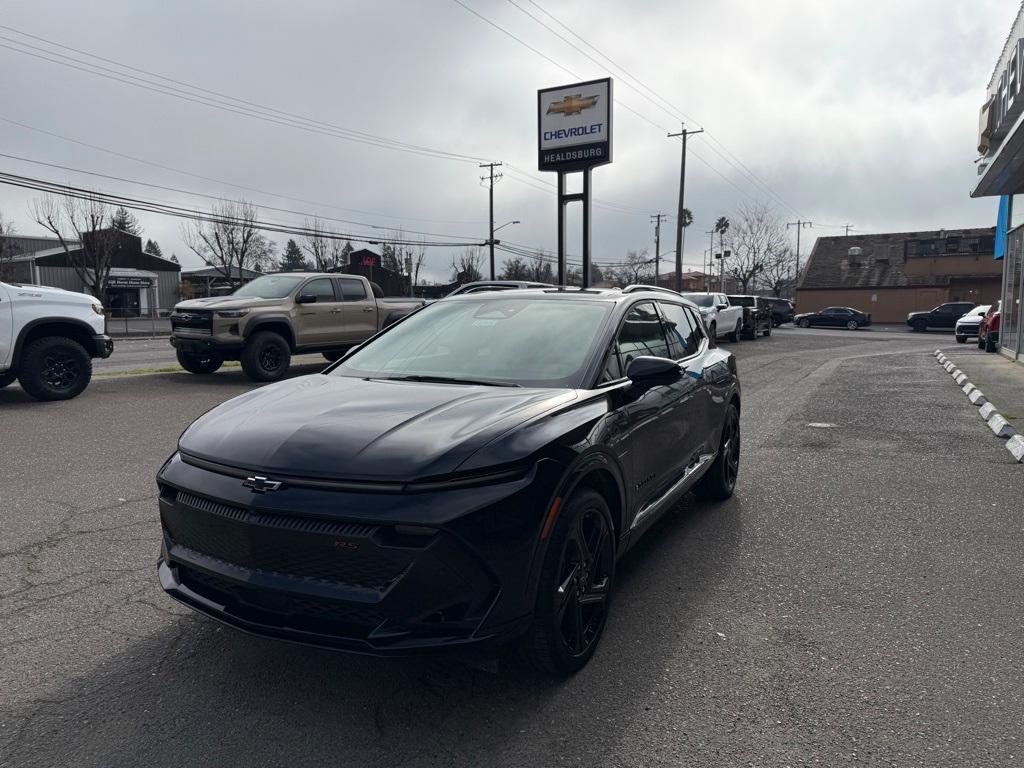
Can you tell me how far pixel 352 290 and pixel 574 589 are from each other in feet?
39.7

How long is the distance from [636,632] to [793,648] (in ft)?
2.33

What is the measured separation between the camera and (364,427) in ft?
9.39

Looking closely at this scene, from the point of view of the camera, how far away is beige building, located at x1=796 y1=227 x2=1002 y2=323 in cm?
5462

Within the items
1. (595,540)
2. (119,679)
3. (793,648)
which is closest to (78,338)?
(119,679)

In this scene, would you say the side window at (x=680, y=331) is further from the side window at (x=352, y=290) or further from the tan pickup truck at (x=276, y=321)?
the side window at (x=352, y=290)

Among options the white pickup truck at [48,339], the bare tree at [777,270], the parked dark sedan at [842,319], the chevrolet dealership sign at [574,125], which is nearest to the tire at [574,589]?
the white pickup truck at [48,339]

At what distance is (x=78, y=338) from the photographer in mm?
10305

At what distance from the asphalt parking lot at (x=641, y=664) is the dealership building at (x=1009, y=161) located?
10.9 metres

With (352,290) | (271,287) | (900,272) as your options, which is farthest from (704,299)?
(900,272)

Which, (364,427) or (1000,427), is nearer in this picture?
(364,427)

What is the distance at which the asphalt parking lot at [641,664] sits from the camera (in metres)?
2.60

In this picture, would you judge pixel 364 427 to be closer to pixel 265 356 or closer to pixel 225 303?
pixel 265 356

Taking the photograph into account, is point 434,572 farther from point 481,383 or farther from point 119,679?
point 119,679

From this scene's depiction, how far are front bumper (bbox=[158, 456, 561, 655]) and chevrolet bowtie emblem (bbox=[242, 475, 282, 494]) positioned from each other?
27mm
